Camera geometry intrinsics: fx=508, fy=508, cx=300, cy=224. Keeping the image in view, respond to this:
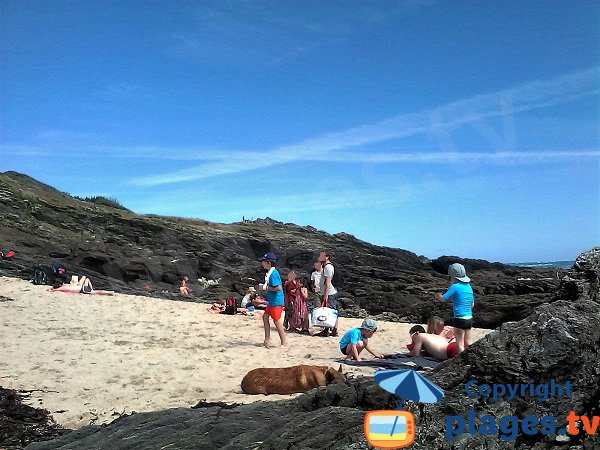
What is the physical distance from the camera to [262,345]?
10086 mm

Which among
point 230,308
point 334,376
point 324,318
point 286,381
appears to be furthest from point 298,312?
point 334,376

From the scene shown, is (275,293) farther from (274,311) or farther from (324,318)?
(324,318)

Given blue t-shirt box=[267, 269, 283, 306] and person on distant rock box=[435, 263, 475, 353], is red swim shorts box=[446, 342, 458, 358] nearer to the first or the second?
person on distant rock box=[435, 263, 475, 353]

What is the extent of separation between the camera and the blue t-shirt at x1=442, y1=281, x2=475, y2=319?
7.34m

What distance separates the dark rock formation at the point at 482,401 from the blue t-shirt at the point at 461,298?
3983mm

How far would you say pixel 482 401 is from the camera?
2736 mm

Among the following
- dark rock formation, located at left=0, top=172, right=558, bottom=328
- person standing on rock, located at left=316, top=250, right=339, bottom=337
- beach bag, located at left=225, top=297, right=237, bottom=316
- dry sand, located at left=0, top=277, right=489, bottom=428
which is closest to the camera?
dry sand, located at left=0, top=277, right=489, bottom=428

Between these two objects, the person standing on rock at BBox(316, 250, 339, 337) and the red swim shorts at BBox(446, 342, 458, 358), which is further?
the person standing on rock at BBox(316, 250, 339, 337)

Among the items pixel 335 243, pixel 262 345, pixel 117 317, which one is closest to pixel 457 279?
pixel 262 345

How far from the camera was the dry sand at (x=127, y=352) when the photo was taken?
6621 millimetres

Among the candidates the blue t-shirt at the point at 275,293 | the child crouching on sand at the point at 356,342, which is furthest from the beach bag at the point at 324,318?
the child crouching on sand at the point at 356,342

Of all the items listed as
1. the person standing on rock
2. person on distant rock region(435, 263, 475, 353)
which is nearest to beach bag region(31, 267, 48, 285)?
the person standing on rock

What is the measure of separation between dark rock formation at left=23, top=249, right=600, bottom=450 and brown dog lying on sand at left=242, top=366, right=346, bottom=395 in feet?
9.40

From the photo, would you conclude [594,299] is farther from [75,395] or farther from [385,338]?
[385,338]
